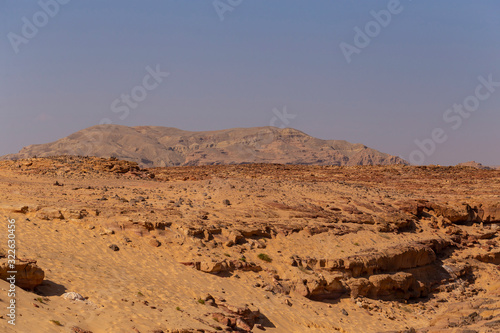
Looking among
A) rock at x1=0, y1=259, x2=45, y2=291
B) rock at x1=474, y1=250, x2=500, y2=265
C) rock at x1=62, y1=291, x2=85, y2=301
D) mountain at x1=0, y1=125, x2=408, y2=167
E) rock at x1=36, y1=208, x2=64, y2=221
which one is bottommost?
rock at x1=62, y1=291, x2=85, y2=301

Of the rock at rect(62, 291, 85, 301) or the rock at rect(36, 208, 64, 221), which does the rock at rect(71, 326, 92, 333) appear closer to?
the rock at rect(62, 291, 85, 301)

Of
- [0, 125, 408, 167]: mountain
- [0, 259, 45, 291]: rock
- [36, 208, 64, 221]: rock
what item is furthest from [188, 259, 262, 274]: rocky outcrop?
[0, 125, 408, 167]: mountain

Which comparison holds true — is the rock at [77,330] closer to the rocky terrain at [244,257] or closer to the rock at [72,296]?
the rocky terrain at [244,257]

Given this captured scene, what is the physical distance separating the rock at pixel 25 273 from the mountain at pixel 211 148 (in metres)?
73.8

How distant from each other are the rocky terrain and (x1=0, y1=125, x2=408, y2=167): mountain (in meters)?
60.5

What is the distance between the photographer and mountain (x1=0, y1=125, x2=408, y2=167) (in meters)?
88.4

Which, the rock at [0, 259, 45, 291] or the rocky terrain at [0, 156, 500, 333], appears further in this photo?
the rocky terrain at [0, 156, 500, 333]

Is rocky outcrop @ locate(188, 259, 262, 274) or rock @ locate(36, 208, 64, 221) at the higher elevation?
rock @ locate(36, 208, 64, 221)

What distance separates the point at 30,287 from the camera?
441 inches

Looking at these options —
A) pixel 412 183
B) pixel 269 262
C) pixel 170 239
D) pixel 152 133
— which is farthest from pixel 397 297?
pixel 152 133

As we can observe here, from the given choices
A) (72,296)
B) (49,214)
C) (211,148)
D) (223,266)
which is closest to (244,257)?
(223,266)

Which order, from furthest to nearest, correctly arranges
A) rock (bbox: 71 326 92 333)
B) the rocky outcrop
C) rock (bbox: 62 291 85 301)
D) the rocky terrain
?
the rocky outcrop < the rocky terrain < rock (bbox: 62 291 85 301) < rock (bbox: 71 326 92 333)

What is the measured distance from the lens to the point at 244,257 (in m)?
17.2

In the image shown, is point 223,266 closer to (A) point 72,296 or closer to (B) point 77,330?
(A) point 72,296
